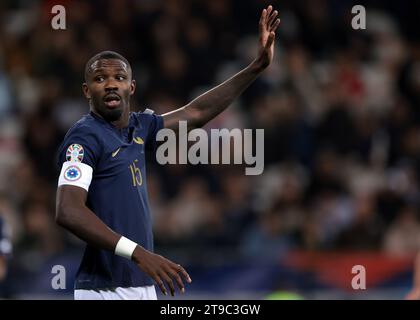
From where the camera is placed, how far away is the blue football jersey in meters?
5.20

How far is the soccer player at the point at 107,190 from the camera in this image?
4902 mm

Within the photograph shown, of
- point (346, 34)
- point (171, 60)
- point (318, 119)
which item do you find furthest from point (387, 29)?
point (171, 60)

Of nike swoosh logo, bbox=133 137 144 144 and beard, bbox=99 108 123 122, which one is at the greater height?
beard, bbox=99 108 123 122

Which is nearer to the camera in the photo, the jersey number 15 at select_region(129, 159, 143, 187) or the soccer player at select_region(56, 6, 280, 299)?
the soccer player at select_region(56, 6, 280, 299)

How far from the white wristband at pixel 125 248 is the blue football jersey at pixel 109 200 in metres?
0.36

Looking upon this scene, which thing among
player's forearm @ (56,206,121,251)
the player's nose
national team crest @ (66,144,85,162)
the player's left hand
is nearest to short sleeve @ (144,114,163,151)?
the player's nose

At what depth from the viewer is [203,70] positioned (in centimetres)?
1247

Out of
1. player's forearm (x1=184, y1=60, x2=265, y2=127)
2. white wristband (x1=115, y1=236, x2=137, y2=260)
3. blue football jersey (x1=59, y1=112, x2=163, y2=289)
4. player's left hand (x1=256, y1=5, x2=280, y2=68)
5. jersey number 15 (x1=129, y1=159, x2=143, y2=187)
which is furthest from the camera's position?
player's forearm (x1=184, y1=60, x2=265, y2=127)


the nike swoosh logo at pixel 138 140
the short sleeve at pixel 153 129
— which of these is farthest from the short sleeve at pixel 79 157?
the short sleeve at pixel 153 129

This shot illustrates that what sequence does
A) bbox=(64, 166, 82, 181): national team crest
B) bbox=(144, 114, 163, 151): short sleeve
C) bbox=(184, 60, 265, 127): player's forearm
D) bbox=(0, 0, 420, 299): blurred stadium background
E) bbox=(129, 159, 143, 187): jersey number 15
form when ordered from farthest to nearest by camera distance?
bbox=(0, 0, 420, 299): blurred stadium background → bbox=(184, 60, 265, 127): player's forearm → bbox=(144, 114, 163, 151): short sleeve → bbox=(129, 159, 143, 187): jersey number 15 → bbox=(64, 166, 82, 181): national team crest

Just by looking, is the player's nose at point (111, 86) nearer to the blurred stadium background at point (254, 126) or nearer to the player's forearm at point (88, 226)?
the player's forearm at point (88, 226)

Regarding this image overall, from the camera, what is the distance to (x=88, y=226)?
488cm

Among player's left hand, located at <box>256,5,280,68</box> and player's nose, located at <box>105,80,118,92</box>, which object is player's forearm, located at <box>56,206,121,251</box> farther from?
player's left hand, located at <box>256,5,280,68</box>

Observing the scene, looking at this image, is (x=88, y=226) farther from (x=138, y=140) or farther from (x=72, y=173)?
(x=138, y=140)
